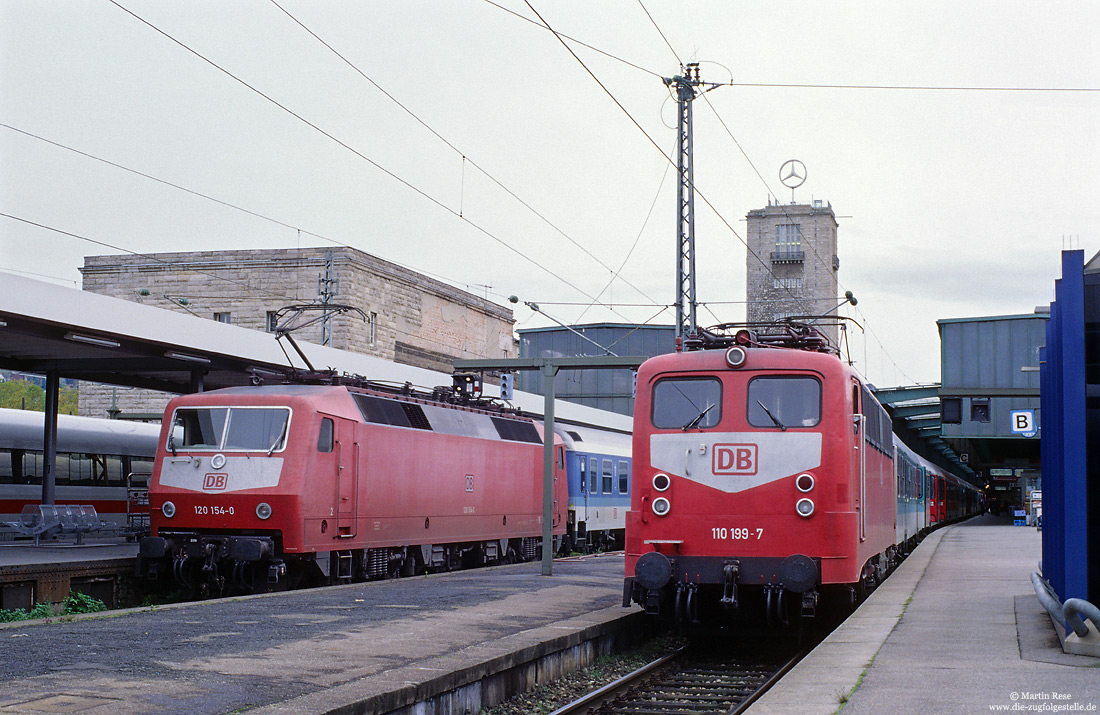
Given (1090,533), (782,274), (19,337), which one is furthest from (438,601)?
(782,274)

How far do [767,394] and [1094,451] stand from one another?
298 centimetres

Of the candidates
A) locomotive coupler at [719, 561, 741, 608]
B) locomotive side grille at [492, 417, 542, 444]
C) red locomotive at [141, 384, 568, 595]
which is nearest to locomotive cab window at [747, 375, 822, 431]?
locomotive coupler at [719, 561, 741, 608]

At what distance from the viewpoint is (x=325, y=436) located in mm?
16188

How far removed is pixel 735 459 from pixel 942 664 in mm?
3101

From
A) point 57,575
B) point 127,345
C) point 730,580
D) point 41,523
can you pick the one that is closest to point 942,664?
point 730,580

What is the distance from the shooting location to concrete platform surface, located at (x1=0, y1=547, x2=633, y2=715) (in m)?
7.20

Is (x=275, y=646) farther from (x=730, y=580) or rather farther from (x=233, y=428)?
(x=233, y=428)

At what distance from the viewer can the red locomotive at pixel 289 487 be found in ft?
51.0

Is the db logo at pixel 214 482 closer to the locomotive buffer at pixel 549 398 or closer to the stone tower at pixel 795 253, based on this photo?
the locomotive buffer at pixel 549 398

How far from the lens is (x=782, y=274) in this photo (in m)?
103

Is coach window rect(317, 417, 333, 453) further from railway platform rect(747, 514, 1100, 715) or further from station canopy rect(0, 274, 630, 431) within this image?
railway platform rect(747, 514, 1100, 715)

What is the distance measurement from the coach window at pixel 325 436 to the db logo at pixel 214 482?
50.7 inches

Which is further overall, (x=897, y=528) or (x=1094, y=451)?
(x=897, y=528)

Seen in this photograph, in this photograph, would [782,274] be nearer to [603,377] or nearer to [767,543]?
[603,377]
